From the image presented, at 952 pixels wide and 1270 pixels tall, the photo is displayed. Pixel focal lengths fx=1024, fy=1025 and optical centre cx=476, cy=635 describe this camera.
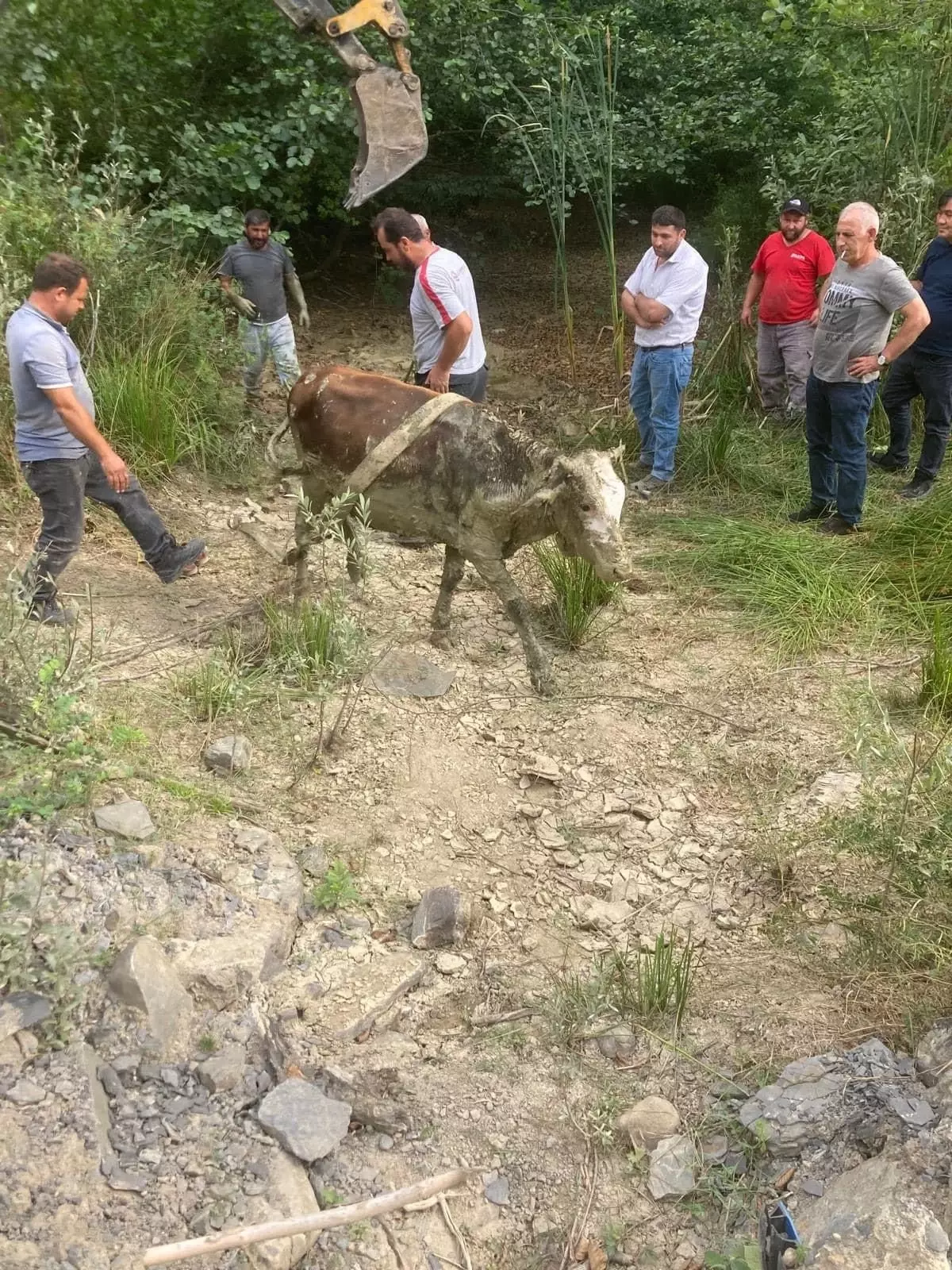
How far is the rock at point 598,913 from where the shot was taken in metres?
3.70

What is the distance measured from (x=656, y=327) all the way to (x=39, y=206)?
400 centimetres

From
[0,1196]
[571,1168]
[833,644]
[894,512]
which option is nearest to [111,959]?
[0,1196]

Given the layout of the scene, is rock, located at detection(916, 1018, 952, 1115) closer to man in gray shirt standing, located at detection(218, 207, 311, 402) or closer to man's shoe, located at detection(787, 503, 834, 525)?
man's shoe, located at detection(787, 503, 834, 525)

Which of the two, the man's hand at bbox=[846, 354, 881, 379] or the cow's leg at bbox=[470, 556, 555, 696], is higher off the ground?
the man's hand at bbox=[846, 354, 881, 379]

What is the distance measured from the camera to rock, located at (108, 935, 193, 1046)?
2.85 metres

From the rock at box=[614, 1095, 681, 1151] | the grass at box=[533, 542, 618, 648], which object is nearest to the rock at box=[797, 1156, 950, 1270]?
the rock at box=[614, 1095, 681, 1151]

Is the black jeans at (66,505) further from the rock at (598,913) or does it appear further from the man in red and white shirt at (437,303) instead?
the rock at (598,913)

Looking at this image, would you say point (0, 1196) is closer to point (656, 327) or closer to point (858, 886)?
point (858, 886)

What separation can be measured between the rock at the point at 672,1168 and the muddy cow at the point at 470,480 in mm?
2307

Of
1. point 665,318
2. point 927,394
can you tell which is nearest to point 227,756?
point 665,318

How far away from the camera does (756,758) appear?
4.51 meters

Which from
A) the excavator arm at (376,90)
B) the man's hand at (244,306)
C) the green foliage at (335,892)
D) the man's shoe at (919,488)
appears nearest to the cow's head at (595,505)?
the green foliage at (335,892)

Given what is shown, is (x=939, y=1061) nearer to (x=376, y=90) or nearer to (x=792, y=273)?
(x=376, y=90)

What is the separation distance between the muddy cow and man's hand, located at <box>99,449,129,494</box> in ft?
2.75
